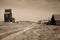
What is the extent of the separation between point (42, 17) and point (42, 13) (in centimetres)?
10

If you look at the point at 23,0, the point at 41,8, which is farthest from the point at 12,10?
the point at 41,8

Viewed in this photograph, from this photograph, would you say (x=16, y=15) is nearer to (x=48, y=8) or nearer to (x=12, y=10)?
(x=12, y=10)

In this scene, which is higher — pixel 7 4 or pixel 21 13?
pixel 7 4

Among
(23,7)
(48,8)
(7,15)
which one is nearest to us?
(7,15)

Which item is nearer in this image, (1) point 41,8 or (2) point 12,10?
(1) point 41,8

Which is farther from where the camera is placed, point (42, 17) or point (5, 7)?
point (5, 7)

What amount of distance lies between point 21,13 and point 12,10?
10.1 inches

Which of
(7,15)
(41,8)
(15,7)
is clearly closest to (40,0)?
(41,8)

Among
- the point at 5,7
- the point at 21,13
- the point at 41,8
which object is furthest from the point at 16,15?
the point at 41,8

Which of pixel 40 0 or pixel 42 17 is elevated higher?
pixel 40 0

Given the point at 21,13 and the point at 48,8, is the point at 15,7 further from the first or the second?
the point at 48,8

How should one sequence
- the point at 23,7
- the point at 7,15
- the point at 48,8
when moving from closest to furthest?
the point at 7,15
the point at 48,8
the point at 23,7

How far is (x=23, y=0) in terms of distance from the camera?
363 cm

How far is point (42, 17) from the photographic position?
3439 mm
